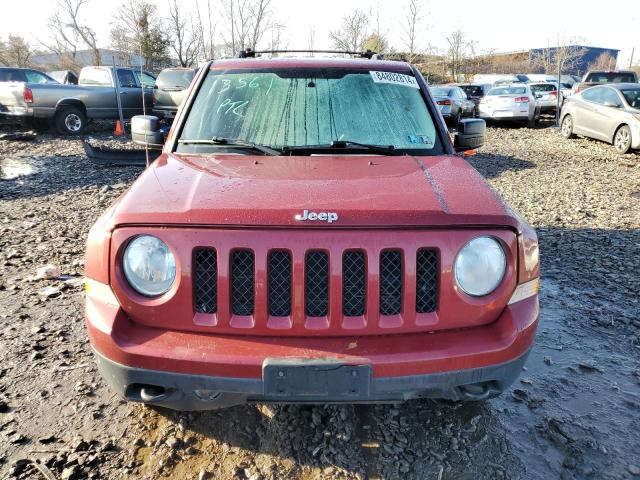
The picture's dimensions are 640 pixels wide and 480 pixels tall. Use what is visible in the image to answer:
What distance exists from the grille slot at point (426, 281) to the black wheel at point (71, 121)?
46.1 feet

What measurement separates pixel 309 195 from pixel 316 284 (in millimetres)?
391

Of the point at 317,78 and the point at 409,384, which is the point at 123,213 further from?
the point at 317,78

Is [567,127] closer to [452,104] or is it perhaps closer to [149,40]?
[452,104]

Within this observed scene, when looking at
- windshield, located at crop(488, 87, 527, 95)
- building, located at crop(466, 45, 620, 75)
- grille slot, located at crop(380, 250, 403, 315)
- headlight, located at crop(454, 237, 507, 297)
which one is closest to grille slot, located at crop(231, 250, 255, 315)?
grille slot, located at crop(380, 250, 403, 315)

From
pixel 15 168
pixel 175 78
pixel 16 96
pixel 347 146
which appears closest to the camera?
pixel 347 146

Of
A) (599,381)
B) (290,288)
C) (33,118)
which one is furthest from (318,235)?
(33,118)

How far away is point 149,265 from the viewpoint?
2018mm

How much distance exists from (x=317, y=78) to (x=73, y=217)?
457 centimetres

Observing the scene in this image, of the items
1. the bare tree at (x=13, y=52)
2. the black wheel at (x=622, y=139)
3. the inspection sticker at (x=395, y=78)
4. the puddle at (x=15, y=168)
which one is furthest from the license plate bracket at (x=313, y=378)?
the bare tree at (x=13, y=52)

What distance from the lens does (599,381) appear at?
3143mm

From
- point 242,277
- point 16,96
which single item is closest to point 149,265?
point 242,277

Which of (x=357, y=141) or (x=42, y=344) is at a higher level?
(x=357, y=141)

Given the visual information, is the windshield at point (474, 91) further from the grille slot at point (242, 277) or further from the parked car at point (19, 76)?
the grille slot at point (242, 277)

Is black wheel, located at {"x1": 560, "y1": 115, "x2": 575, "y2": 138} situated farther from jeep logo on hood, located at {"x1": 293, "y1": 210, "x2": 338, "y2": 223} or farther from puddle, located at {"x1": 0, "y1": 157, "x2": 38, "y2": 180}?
jeep logo on hood, located at {"x1": 293, "y1": 210, "x2": 338, "y2": 223}
